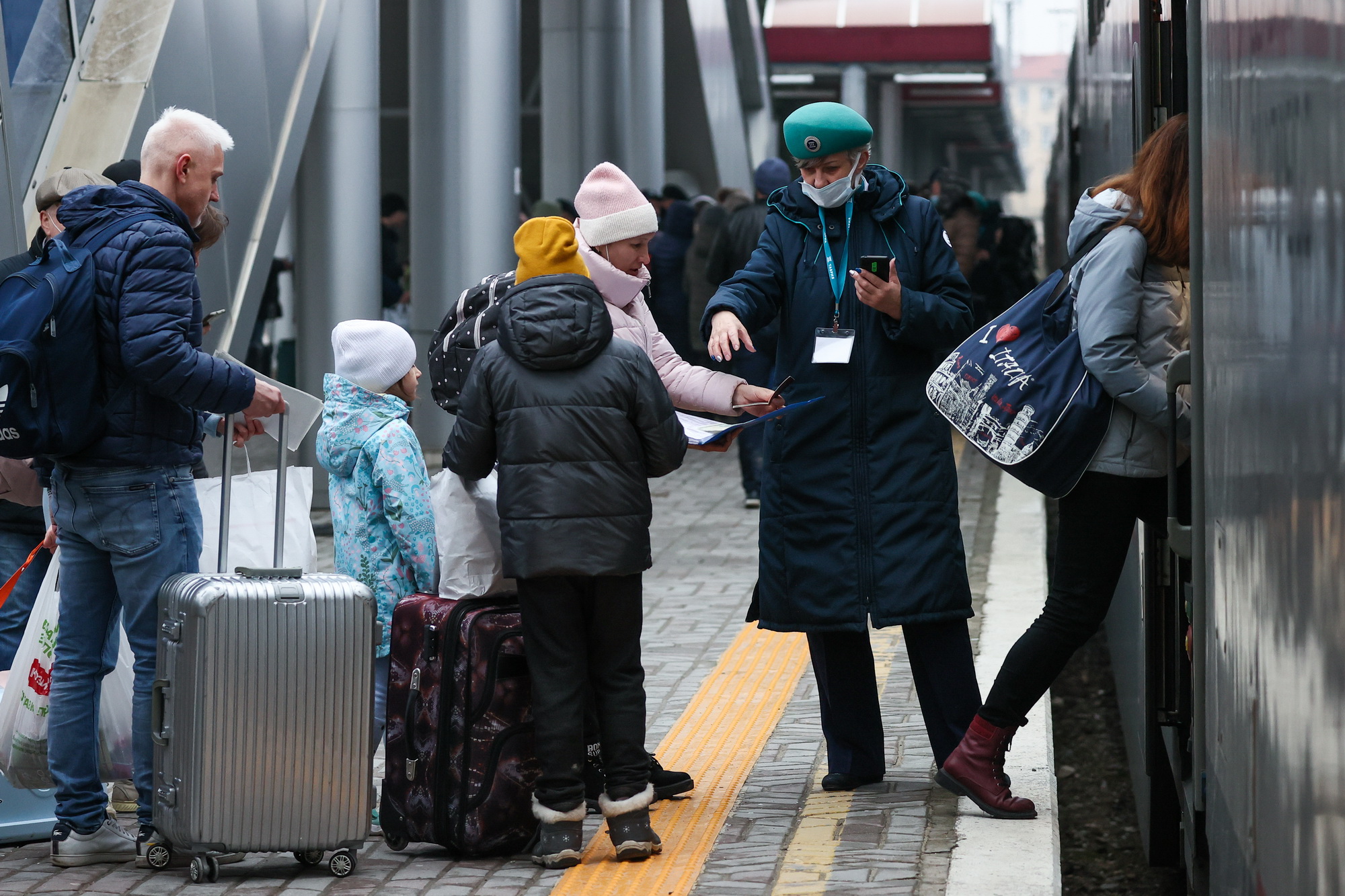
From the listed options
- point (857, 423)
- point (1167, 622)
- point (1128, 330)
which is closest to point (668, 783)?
point (857, 423)

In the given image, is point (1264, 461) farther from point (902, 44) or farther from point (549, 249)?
point (902, 44)

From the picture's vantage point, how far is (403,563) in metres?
4.59

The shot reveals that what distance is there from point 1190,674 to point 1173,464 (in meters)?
0.59

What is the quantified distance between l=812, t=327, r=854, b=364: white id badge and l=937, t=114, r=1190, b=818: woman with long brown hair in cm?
58

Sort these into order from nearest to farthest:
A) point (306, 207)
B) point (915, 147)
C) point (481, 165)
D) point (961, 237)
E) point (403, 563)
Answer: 1. point (403, 563)
2. point (306, 207)
3. point (481, 165)
4. point (961, 237)
5. point (915, 147)

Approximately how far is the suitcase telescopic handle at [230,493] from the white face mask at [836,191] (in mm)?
1441

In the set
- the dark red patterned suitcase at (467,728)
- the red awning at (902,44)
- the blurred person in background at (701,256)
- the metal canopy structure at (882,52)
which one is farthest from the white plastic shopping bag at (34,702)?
the red awning at (902,44)

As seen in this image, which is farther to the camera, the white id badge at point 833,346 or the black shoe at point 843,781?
the black shoe at point 843,781

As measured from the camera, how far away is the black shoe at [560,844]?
4086 millimetres

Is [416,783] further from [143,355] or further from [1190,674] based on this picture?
[1190,674]

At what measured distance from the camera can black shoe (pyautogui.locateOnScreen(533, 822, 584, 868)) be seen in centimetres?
409

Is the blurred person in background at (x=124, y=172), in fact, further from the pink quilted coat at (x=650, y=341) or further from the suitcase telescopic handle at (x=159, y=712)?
the suitcase telescopic handle at (x=159, y=712)

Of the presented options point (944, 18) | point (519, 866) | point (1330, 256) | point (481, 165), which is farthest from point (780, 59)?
point (1330, 256)

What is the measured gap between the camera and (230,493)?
432cm
